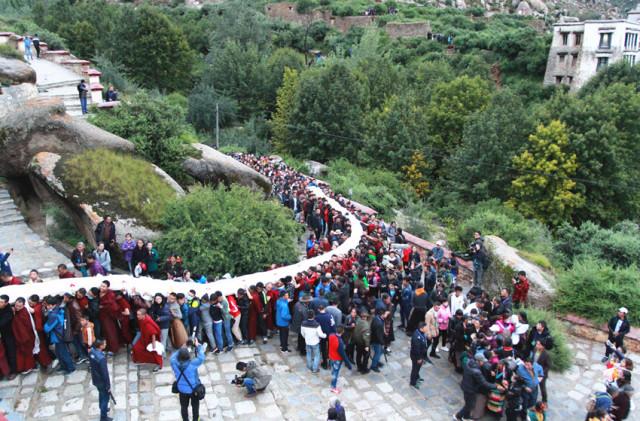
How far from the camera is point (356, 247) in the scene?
13406 mm

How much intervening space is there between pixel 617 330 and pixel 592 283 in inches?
80.8

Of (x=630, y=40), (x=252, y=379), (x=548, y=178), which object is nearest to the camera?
(x=252, y=379)

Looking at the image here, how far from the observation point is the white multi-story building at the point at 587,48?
5359 centimetres

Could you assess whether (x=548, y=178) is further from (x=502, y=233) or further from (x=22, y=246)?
(x=22, y=246)

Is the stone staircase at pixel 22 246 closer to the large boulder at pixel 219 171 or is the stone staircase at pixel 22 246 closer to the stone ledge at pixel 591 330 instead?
the large boulder at pixel 219 171

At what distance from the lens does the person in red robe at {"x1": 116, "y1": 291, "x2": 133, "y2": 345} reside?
909 cm

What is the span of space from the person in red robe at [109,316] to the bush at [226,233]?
2950mm

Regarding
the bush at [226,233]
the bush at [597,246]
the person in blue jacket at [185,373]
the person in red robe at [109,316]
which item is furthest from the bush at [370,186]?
the person in blue jacket at [185,373]

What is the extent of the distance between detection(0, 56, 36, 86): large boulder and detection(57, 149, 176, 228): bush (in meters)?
6.16

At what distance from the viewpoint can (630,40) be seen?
176 ft

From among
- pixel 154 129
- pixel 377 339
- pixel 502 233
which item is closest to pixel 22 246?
pixel 154 129

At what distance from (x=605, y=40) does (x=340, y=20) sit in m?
37.3

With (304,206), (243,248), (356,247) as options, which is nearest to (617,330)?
(356,247)

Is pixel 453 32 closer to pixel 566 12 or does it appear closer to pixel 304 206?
pixel 566 12
